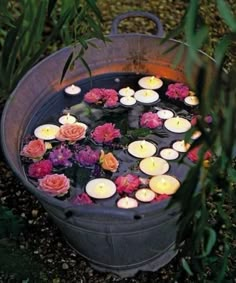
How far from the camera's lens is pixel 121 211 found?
42.0 inches

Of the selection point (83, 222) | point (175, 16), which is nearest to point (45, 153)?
point (83, 222)

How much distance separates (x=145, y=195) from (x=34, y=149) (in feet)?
1.00

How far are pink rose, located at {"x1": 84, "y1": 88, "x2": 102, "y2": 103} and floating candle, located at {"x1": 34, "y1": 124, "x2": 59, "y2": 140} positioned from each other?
15 cm

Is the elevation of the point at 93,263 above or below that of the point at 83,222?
below

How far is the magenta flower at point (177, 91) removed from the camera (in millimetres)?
1547

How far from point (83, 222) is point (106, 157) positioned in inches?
8.9

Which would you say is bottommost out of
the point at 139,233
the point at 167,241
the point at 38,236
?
the point at 38,236

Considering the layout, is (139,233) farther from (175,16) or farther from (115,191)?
(175,16)

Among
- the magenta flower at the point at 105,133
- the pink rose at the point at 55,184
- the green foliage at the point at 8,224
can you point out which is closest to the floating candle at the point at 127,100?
the magenta flower at the point at 105,133

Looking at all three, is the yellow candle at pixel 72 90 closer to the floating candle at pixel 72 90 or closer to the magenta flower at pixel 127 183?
the floating candle at pixel 72 90

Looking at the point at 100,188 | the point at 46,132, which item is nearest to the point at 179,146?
the point at 100,188

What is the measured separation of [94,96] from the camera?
1.55 metres

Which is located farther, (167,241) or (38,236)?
(38,236)

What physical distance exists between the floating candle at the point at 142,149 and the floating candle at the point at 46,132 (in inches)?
8.1
